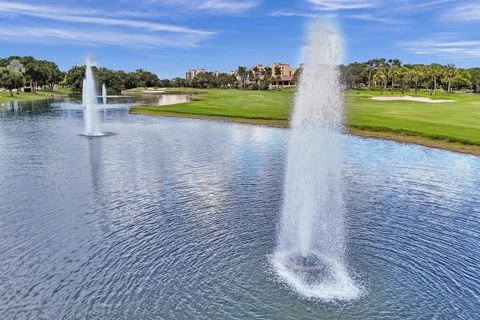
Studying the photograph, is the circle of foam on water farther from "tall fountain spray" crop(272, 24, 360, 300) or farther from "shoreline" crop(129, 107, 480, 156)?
"shoreline" crop(129, 107, 480, 156)

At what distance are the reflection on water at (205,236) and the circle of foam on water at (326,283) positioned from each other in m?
0.39

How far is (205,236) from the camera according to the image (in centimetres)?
1684

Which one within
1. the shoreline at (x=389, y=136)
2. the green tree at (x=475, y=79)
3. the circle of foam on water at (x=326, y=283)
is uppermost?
the green tree at (x=475, y=79)

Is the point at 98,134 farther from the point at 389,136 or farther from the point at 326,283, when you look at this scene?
the point at 326,283

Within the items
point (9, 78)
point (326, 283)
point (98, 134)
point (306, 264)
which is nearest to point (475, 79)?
point (9, 78)

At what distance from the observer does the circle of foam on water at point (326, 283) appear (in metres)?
12.7

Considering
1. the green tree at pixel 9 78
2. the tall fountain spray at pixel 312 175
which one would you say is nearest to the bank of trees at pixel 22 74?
the green tree at pixel 9 78

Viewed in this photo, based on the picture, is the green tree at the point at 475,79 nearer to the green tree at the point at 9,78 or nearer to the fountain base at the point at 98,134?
the green tree at the point at 9,78

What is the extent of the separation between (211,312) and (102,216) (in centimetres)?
928

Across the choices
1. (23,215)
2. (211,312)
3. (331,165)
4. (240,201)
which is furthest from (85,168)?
(211,312)

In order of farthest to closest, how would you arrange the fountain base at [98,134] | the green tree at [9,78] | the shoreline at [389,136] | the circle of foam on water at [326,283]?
the green tree at [9,78], the fountain base at [98,134], the shoreline at [389,136], the circle of foam on water at [326,283]

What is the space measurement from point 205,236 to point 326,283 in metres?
5.51

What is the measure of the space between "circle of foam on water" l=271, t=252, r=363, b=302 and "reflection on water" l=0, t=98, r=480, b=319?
393 mm

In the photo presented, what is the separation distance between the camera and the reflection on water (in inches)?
480
